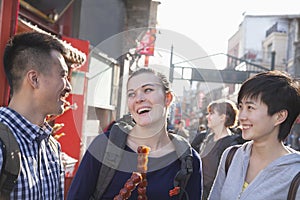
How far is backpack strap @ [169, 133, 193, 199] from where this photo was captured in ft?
7.01

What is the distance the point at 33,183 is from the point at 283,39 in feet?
130

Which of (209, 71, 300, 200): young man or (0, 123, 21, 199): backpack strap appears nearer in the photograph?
(0, 123, 21, 199): backpack strap

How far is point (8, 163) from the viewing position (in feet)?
5.42

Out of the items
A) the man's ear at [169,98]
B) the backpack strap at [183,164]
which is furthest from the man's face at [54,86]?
the backpack strap at [183,164]

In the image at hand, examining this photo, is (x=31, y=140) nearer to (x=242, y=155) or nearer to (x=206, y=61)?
(x=206, y=61)

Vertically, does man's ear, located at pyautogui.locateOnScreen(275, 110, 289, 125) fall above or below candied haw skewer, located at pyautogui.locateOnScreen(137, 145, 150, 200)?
above

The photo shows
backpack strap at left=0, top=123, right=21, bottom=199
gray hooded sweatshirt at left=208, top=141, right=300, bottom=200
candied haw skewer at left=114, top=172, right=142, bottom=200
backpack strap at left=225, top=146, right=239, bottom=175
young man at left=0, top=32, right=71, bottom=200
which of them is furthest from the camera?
backpack strap at left=225, top=146, right=239, bottom=175

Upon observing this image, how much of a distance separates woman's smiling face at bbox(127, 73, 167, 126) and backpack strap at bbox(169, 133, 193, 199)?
0.21 m

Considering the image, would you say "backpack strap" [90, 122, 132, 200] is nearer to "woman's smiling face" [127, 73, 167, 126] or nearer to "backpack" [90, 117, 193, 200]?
"backpack" [90, 117, 193, 200]

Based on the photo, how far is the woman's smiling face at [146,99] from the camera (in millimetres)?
2123

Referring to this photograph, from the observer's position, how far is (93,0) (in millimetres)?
7559

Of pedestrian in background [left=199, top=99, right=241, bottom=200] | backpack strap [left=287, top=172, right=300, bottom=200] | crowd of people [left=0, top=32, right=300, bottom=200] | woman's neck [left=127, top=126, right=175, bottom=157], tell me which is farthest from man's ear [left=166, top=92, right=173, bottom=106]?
pedestrian in background [left=199, top=99, right=241, bottom=200]

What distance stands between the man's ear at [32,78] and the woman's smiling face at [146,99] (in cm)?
50

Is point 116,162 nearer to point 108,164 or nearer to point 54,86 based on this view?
point 108,164
